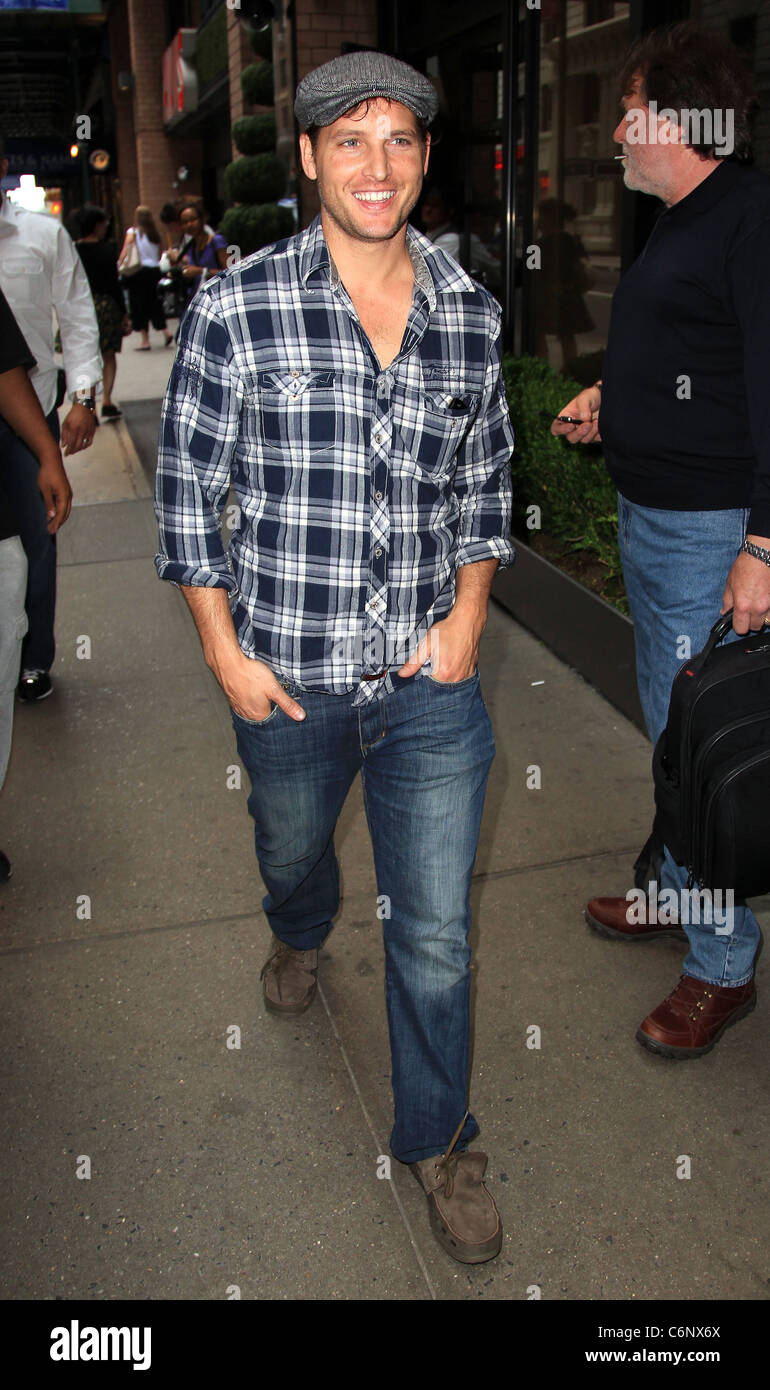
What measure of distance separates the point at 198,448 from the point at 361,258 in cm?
45

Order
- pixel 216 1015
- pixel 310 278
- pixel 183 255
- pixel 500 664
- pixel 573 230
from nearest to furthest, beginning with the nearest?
1. pixel 310 278
2. pixel 216 1015
3. pixel 500 664
4. pixel 573 230
5. pixel 183 255

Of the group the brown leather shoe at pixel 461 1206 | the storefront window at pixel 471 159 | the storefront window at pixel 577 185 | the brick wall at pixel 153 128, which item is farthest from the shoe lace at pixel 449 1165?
the brick wall at pixel 153 128

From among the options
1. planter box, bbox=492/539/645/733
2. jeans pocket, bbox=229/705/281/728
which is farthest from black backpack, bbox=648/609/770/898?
planter box, bbox=492/539/645/733

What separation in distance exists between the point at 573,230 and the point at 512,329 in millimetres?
931

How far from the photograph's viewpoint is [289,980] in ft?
9.78

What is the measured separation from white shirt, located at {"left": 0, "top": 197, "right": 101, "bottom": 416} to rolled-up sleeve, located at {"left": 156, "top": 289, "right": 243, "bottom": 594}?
2.92m

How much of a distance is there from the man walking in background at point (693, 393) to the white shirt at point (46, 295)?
9.21 feet

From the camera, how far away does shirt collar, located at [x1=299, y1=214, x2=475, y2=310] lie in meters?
2.04

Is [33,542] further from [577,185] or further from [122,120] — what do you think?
[122,120]

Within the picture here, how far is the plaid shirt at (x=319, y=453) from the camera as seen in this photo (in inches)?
79.6

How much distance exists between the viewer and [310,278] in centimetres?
205

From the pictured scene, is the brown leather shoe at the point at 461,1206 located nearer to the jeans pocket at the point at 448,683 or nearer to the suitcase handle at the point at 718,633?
the jeans pocket at the point at 448,683

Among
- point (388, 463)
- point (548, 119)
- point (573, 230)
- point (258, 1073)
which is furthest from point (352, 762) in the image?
point (548, 119)

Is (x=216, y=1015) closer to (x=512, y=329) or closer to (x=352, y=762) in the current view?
(x=352, y=762)
